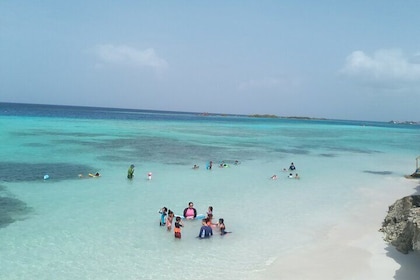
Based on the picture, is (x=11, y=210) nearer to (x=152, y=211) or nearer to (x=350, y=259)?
(x=152, y=211)

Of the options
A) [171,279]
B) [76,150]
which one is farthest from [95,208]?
[76,150]

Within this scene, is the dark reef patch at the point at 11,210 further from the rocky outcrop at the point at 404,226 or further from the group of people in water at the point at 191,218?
the rocky outcrop at the point at 404,226

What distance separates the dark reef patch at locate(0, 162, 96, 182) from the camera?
68.5 ft

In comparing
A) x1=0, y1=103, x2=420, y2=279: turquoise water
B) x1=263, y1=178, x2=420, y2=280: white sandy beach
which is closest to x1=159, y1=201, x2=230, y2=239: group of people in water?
x1=0, y1=103, x2=420, y2=279: turquoise water

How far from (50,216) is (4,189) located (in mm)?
5274

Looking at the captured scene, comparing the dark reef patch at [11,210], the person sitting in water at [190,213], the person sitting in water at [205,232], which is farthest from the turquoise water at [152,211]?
the person sitting in water at [190,213]

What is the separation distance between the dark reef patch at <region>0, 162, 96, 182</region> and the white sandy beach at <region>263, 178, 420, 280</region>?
15.0m

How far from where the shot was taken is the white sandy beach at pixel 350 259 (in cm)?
1034

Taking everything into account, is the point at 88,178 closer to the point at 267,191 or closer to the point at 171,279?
the point at 267,191

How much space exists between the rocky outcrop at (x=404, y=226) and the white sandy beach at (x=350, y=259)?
0.83 feet

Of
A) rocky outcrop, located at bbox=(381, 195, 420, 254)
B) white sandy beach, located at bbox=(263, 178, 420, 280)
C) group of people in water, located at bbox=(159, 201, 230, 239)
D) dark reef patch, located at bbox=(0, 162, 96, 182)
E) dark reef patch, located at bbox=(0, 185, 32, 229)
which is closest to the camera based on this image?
white sandy beach, located at bbox=(263, 178, 420, 280)

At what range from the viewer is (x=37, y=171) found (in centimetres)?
2277

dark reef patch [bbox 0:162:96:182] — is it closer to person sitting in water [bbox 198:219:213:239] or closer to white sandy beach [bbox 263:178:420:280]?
person sitting in water [bbox 198:219:213:239]

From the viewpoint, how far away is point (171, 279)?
32.6 feet
